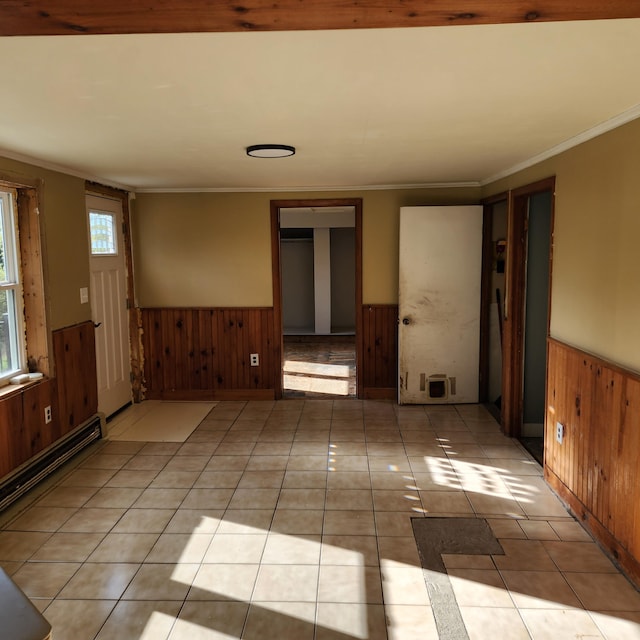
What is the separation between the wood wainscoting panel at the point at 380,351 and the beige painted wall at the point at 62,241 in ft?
8.64

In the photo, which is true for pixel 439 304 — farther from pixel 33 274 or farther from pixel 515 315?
pixel 33 274

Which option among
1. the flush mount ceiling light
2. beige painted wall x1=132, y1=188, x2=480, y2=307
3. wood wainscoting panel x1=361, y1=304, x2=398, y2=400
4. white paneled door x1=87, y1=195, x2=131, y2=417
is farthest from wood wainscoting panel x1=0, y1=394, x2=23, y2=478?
wood wainscoting panel x1=361, y1=304, x2=398, y2=400

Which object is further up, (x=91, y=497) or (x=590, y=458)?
(x=590, y=458)

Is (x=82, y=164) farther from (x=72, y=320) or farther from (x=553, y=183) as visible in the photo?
(x=553, y=183)

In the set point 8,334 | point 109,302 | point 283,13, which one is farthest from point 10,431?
point 283,13

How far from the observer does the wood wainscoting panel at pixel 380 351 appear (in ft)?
17.9

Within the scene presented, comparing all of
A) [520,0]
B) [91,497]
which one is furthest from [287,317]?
[520,0]

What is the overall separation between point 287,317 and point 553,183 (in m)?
7.04

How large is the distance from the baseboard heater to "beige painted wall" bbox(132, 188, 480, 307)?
166cm

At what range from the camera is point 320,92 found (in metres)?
2.12

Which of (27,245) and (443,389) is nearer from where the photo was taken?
(27,245)

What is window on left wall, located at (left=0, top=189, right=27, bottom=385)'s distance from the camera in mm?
3508

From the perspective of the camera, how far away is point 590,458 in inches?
115

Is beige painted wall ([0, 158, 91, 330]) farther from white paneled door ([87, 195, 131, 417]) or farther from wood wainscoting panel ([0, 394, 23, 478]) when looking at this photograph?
wood wainscoting panel ([0, 394, 23, 478])
